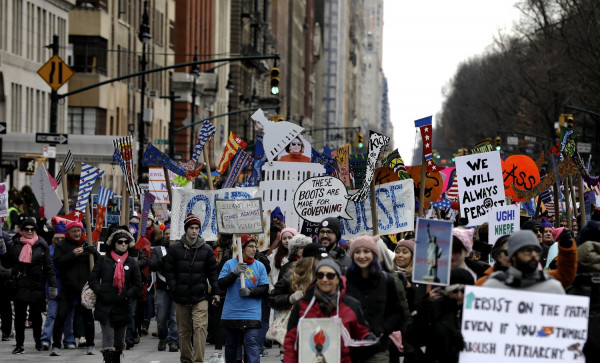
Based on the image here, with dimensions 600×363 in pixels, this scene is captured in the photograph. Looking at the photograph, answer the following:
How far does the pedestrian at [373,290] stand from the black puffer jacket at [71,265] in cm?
816

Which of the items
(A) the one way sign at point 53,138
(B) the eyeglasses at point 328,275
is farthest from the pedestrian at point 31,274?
(A) the one way sign at point 53,138

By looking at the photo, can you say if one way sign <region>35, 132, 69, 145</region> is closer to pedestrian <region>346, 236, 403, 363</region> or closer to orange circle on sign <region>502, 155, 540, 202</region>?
orange circle on sign <region>502, 155, 540, 202</region>

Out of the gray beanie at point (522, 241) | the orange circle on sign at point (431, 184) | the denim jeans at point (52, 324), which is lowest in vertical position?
the denim jeans at point (52, 324)

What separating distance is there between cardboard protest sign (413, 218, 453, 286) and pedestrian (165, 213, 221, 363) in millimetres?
5532

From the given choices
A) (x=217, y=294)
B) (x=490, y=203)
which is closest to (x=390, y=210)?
(x=490, y=203)

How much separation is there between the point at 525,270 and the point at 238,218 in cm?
600

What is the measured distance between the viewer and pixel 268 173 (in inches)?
764

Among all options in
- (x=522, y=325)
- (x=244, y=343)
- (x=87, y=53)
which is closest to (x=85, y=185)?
(x=244, y=343)

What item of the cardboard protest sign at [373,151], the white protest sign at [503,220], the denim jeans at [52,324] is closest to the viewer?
the cardboard protest sign at [373,151]

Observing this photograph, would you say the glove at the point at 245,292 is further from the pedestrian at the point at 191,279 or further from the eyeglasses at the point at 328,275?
the eyeglasses at the point at 328,275

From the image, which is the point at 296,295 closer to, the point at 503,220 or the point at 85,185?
the point at 503,220

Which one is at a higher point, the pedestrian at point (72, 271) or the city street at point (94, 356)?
the pedestrian at point (72, 271)

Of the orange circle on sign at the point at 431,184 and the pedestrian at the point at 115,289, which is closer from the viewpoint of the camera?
the pedestrian at the point at 115,289

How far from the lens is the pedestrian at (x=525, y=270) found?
870 cm
